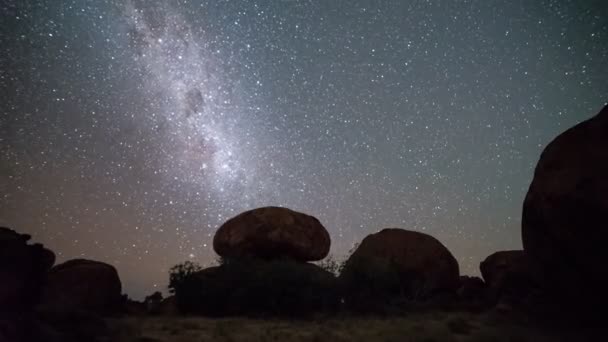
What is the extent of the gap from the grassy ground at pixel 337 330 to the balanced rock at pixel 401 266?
3.92 meters

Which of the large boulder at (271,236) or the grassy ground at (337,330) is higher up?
the large boulder at (271,236)

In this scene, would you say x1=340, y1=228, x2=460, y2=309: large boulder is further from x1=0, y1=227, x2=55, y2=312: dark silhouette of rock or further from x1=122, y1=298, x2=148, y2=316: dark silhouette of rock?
x1=0, y1=227, x2=55, y2=312: dark silhouette of rock

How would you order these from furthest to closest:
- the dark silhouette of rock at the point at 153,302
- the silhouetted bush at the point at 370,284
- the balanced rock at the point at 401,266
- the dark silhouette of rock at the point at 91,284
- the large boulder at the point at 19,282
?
1. the balanced rock at the point at 401,266
2. the dark silhouette of rock at the point at 153,302
3. the dark silhouette of rock at the point at 91,284
4. the silhouetted bush at the point at 370,284
5. the large boulder at the point at 19,282

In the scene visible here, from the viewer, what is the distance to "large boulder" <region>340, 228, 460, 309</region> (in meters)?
14.7

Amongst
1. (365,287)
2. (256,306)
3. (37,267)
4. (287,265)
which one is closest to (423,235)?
(365,287)

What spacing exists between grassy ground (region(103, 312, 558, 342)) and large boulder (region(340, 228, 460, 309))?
364cm

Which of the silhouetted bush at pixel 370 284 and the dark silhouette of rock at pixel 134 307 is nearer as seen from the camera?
the silhouetted bush at pixel 370 284

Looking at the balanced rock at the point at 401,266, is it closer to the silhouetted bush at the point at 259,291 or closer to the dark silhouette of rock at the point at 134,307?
the silhouetted bush at the point at 259,291

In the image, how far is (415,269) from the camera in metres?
17.0

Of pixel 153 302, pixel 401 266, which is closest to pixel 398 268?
pixel 401 266

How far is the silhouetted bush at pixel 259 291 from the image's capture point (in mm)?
12602

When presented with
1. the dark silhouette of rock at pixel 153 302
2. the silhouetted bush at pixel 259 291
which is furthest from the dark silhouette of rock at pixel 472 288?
the dark silhouette of rock at pixel 153 302

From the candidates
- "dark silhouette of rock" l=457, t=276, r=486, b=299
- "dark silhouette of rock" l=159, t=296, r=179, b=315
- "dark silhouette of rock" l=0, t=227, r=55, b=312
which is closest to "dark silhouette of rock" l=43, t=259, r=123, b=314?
"dark silhouette of rock" l=159, t=296, r=179, b=315

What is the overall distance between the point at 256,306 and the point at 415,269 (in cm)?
799
